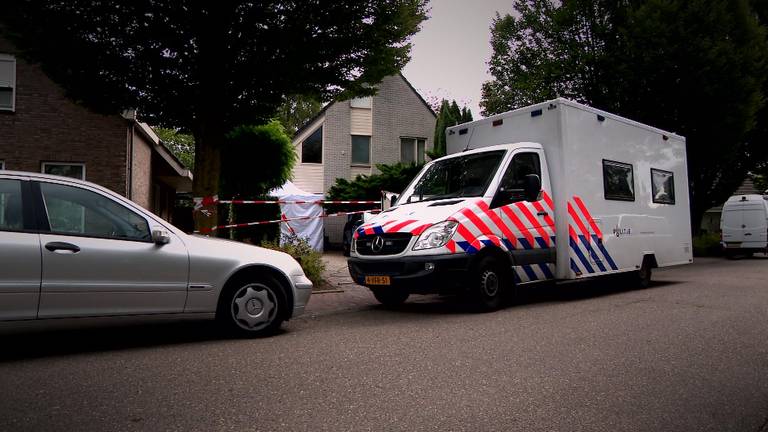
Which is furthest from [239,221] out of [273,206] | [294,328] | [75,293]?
[75,293]

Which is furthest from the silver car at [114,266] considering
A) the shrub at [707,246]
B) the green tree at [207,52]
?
the shrub at [707,246]

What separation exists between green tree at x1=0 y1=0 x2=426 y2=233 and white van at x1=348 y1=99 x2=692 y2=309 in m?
2.18

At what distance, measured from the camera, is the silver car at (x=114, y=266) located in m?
4.84

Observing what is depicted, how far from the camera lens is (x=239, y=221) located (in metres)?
15.6

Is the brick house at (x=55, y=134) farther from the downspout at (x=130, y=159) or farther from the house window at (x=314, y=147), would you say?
the house window at (x=314, y=147)

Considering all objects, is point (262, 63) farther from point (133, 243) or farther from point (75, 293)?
point (75, 293)

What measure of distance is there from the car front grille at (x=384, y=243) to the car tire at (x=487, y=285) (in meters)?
1.00

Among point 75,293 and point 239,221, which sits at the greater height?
point 239,221

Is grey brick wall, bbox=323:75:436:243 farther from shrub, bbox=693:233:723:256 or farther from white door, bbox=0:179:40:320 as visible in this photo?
white door, bbox=0:179:40:320

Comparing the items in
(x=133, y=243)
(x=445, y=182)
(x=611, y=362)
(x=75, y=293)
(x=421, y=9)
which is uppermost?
(x=421, y=9)

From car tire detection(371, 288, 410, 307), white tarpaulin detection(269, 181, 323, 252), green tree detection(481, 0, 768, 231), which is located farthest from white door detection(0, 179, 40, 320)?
green tree detection(481, 0, 768, 231)

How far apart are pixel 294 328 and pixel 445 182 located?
3.32 metres

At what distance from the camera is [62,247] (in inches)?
196

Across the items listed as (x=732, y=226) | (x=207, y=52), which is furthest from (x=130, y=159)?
(x=732, y=226)
